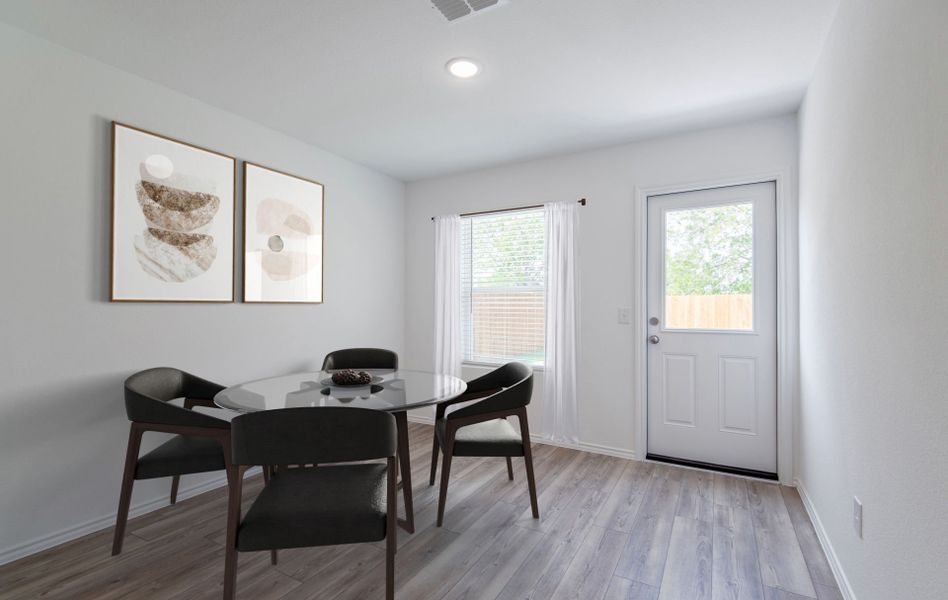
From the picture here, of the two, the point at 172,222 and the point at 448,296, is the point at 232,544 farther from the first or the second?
the point at 448,296

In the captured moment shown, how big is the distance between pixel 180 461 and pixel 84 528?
2.61 ft

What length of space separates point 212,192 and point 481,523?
265 cm

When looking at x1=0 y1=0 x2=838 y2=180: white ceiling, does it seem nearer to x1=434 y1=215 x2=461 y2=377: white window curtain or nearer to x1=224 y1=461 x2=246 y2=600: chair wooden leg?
x1=434 y1=215 x2=461 y2=377: white window curtain

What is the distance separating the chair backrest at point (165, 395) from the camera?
2033 mm

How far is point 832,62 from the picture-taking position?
6.75 ft

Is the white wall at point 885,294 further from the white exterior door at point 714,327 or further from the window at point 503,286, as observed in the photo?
the window at point 503,286

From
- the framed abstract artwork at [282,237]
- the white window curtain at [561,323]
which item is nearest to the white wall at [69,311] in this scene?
the framed abstract artwork at [282,237]

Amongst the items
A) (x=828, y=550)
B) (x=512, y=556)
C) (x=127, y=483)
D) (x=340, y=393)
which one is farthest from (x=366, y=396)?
(x=828, y=550)

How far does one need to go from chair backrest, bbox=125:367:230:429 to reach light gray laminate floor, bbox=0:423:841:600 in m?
0.67

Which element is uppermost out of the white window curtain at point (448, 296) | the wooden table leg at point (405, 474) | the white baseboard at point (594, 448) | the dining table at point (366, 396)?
the white window curtain at point (448, 296)

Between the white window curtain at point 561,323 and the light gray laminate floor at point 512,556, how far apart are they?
0.91 metres

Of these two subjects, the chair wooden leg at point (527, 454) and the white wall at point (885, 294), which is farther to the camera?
the chair wooden leg at point (527, 454)

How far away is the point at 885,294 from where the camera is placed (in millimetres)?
1457

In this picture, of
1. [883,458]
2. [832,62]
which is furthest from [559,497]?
[832,62]
